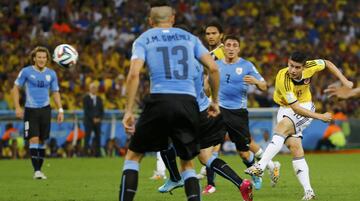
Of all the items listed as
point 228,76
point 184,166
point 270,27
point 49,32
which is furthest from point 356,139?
point 184,166

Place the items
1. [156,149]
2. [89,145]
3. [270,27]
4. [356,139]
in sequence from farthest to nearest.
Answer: [270,27] → [356,139] → [89,145] → [156,149]

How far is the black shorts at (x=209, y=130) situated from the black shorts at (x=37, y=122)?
20.4ft

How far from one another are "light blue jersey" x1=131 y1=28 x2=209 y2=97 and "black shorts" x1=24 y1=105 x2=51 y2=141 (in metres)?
8.91

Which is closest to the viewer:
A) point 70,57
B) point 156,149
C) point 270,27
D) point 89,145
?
point 156,149

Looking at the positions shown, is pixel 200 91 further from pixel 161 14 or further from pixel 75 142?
pixel 75 142

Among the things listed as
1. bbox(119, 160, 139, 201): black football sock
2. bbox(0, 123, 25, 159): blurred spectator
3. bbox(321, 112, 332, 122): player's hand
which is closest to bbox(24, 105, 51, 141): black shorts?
bbox(321, 112, 332, 122): player's hand

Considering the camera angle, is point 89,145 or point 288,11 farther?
point 288,11

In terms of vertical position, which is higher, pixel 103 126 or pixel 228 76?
pixel 228 76

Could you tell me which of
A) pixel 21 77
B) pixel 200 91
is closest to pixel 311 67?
pixel 200 91

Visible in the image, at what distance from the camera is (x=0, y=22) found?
30.5m

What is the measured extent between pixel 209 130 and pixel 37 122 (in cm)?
636

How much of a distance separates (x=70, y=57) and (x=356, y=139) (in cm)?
1259

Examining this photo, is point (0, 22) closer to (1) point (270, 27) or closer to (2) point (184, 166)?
(1) point (270, 27)

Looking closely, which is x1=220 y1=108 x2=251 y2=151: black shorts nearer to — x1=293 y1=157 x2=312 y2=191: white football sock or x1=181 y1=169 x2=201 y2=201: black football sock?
x1=293 y1=157 x2=312 y2=191: white football sock
